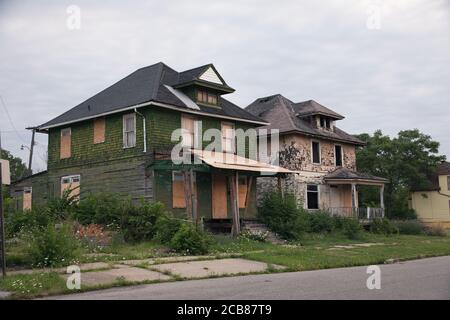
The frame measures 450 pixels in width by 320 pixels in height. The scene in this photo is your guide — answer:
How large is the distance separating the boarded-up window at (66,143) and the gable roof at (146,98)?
56cm

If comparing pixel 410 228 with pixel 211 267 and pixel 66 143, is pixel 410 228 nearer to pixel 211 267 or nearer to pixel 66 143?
pixel 66 143

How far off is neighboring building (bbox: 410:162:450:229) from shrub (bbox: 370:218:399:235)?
65.8 feet

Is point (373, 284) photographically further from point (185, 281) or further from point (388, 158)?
point (388, 158)

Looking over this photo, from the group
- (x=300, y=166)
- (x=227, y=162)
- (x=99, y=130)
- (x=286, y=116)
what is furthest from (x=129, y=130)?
(x=286, y=116)

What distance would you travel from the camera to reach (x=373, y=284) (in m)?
10.4

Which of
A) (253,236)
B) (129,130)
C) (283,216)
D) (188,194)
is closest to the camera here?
(188,194)

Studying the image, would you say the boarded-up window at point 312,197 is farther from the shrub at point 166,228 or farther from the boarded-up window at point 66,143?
the shrub at point 166,228

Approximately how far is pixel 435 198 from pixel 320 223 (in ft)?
89.2

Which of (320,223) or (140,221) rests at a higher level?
(140,221)

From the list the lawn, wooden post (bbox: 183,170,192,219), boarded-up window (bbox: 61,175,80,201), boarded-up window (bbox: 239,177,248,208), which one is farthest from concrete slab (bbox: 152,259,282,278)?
boarded-up window (bbox: 61,175,80,201)

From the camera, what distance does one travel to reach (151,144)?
23.3 meters
